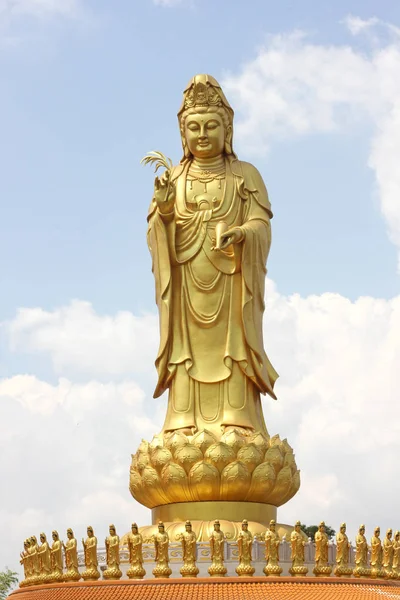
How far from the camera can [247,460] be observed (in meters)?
14.0

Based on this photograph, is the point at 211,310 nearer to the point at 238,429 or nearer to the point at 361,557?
the point at 238,429

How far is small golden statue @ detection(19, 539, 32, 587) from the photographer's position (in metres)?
13.9

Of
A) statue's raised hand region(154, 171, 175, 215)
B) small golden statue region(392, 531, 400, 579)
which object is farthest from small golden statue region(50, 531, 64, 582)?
statue's raised hand region(154, 171, 175, 215)

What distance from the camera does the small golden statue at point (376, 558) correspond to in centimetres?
1300

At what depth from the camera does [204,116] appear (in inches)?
617

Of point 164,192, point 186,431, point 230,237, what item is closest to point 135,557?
point 186,431

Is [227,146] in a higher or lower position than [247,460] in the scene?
higher

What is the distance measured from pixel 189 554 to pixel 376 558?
91.3 inches

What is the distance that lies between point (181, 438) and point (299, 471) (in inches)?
71.0

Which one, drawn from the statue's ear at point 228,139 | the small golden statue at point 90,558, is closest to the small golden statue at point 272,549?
the small golden statue at point 90,558

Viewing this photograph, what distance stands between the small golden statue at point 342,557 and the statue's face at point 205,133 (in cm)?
586

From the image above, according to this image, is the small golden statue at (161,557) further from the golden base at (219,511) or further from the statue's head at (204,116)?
the statue's head at (204,116)

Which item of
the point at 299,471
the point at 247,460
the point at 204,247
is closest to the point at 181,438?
the point at 247,460

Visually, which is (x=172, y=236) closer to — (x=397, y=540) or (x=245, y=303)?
(x=245, y=303)
